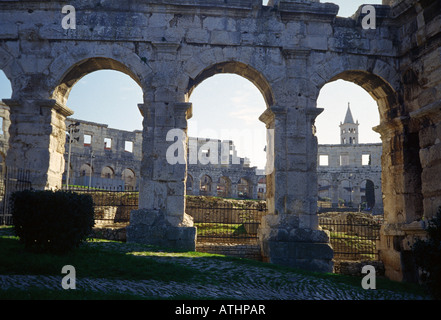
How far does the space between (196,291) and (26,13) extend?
8012mm

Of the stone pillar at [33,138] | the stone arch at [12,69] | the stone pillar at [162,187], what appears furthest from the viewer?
the stone arch at [12,69]

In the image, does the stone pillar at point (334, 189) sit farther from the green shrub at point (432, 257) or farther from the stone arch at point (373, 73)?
the green shrub at point (432, 257)

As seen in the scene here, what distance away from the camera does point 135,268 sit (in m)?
5.84

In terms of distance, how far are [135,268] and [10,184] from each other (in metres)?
4.30

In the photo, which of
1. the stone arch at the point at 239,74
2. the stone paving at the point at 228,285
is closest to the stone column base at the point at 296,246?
the stone paving at the point at 228,285

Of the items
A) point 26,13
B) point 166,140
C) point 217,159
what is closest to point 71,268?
point 166,140

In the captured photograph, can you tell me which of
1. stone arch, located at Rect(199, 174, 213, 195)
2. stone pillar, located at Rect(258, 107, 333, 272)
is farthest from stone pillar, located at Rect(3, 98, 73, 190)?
stone arch, located at Rect(199, 174, 213, 195)

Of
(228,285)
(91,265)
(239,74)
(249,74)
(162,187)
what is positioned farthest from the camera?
(239,74)

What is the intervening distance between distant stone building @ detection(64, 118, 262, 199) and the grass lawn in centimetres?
2535

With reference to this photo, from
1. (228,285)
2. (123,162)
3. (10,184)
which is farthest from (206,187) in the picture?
(228,285)

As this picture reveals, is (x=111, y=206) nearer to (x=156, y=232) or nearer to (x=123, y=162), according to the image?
(x=156, y=232)

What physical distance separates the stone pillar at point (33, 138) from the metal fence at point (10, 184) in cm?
13

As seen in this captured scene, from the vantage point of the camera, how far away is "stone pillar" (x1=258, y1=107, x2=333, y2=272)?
827 cm

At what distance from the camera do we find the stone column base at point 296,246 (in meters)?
8.23
